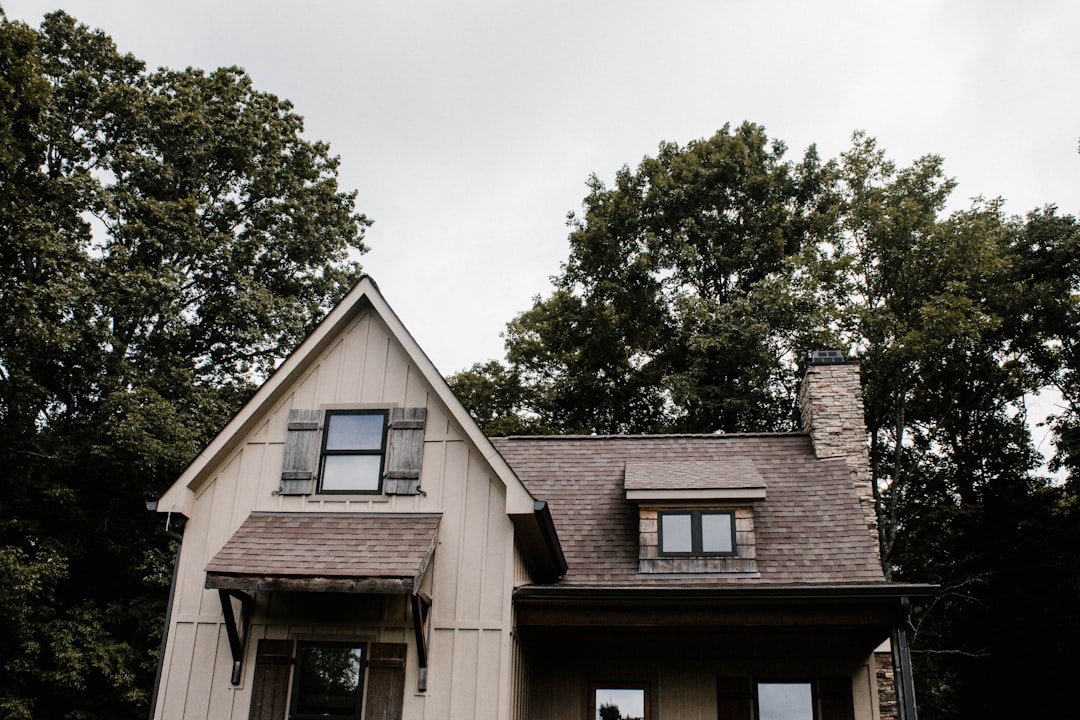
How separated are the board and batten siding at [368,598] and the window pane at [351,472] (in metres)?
0.17

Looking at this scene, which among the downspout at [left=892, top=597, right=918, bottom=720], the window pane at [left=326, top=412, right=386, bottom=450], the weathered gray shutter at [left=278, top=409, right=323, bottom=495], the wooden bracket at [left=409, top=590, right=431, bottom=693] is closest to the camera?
the wooden bracket at [left=409, top=590, right=431, bottom=693]

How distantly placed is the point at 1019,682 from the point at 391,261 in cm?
2014

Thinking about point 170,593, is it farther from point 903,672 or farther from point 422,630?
point 903,672

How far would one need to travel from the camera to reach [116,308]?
17.9 m

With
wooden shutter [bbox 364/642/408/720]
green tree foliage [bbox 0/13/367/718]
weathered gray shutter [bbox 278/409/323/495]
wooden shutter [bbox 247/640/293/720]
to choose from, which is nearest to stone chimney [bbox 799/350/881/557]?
wooden shutter [bbox 364/642/408/720]

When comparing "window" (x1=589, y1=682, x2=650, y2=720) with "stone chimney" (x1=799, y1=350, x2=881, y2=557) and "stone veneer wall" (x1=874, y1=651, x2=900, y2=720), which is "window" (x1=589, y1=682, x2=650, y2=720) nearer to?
"stone veneer wall" (x1=874, y1=651, x2=900, y2=720)

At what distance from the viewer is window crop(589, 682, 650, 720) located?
412 inches

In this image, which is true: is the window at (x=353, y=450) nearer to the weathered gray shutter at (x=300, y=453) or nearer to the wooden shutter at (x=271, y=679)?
the weathered gray shutter at (x=300, y=453)

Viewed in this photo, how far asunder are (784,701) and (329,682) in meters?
5.46

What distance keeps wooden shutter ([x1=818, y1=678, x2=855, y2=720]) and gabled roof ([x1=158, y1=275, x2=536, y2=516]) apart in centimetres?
488

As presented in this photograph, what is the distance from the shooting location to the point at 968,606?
22562 mm

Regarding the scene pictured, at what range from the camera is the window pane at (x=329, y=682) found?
30.1 feet

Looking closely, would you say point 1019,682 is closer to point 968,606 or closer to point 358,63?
point 968,606

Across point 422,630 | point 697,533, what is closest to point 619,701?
point 697,533
